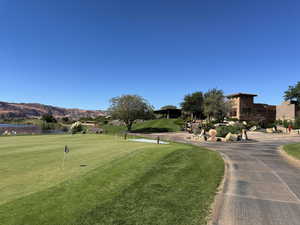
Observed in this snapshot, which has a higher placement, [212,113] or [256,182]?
[212,113]

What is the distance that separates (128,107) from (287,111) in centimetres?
5490

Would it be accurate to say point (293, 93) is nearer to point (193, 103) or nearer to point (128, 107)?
point (193, 103)

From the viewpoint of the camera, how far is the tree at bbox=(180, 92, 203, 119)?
2143 inches

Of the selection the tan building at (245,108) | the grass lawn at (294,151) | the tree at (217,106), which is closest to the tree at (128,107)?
the tree at (217,106)

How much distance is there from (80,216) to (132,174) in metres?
3.18

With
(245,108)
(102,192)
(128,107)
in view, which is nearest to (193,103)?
(245,108)

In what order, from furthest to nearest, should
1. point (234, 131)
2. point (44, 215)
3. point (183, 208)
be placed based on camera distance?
point (234, 131)
point (183, 208)
point (44, 215)

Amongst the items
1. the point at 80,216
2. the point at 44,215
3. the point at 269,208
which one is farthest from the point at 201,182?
the point at 44,215

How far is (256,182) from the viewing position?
705 cm

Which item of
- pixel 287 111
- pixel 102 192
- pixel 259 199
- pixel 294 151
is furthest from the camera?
pixel 287 111

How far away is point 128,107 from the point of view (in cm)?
3897

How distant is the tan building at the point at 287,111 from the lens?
182 feet

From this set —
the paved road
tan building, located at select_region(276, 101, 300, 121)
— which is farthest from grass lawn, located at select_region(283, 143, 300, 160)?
tan building, located at select_region(276, 101, 300, 121)

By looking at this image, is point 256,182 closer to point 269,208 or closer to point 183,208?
point 269,208
